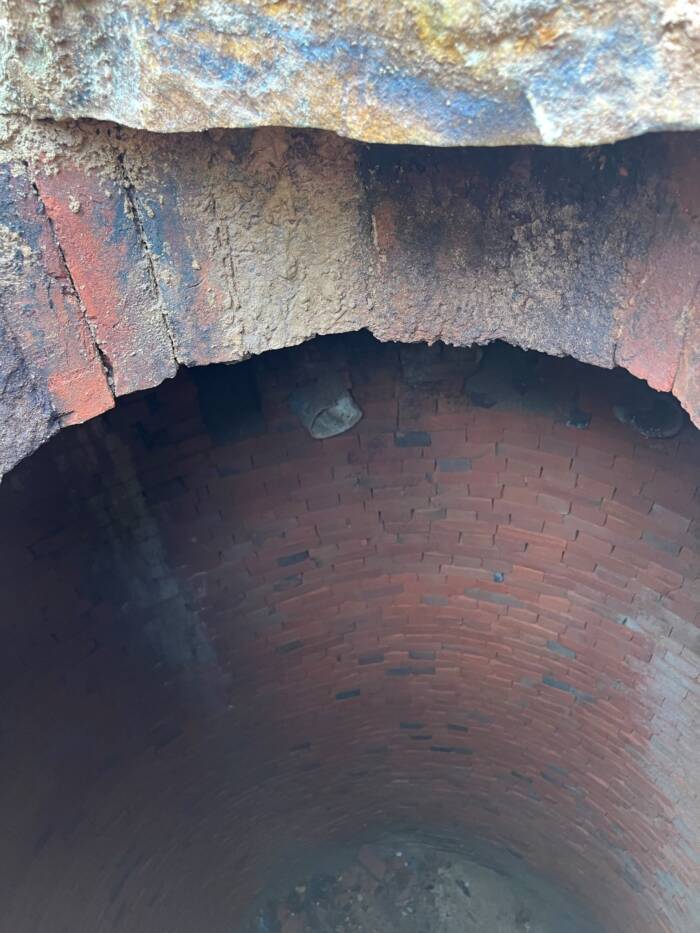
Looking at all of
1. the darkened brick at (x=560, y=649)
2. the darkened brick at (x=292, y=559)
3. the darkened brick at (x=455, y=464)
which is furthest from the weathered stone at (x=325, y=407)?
the darkened brick at (x=560, y=649)

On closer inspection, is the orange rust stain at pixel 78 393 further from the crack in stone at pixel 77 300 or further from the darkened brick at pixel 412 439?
the darkened brick at pixel 412 439

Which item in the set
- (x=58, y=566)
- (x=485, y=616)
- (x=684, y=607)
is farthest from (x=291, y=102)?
(x=485, y=616)

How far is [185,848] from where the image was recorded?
3453 millimetres

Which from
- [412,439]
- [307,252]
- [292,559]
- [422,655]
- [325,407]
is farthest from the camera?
[422,655]

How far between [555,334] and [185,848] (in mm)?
3249

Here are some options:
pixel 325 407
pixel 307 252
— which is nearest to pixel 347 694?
pixel 325 407

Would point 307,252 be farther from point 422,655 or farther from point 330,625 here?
point 422,655

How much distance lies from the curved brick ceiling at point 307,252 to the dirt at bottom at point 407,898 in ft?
13.2

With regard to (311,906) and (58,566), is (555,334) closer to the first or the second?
(58,566)

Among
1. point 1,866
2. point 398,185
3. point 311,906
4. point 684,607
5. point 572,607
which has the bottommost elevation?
point 311,906

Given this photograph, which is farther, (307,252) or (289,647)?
(289,647)

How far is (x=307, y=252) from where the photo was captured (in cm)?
140

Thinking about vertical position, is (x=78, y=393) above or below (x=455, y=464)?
below

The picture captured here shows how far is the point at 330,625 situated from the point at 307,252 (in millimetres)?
2230
